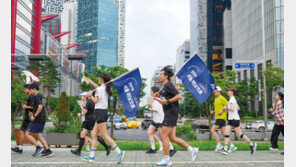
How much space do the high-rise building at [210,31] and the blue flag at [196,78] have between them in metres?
91.8

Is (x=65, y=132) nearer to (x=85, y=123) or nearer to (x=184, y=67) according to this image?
(x=85, y=123)

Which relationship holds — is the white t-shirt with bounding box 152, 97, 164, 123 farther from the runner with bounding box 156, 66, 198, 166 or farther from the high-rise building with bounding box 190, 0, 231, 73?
the high-rise building with bounding box 190, 0, 231, 73

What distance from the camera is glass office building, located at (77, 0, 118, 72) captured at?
176 metres

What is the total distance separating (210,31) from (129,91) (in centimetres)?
9828


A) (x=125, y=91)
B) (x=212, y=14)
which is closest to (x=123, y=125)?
(x=125, y=91)

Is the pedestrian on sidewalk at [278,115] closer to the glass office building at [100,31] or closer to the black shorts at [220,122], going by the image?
the black shorts at [220,122]

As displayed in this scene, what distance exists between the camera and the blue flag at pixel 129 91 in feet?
23.2

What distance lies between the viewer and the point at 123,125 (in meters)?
36.1

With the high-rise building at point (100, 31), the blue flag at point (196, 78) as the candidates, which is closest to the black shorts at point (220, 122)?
the blue flag at point (196, 78)

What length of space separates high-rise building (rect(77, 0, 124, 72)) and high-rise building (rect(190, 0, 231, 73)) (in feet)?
268

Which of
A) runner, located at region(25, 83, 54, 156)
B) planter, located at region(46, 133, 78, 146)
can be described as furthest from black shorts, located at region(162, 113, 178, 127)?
planter, located at region(46, 133, 78, 146)

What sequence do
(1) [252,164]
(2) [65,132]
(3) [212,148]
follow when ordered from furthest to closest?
(2) [65,132], (3) [212,148], (1) [252,164]

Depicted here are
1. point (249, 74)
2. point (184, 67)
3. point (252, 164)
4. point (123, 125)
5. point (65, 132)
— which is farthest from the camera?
point (249, 74)

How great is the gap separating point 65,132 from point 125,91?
5493 mm
